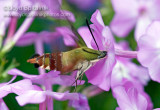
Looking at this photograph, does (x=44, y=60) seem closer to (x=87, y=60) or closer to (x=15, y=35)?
(x=87, y=60)

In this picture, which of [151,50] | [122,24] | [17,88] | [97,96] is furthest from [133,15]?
[17,88]

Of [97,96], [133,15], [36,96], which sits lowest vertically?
[97,96]

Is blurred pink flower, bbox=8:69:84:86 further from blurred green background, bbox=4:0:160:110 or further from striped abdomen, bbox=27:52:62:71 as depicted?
blurred green background, bbox=4:0:160:110

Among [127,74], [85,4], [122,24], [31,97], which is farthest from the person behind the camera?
[85,4]

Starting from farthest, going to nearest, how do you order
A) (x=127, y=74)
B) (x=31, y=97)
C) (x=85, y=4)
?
1. (x=85, y=4)
2. (x=127, y=74)
3. (x=31, y=97)

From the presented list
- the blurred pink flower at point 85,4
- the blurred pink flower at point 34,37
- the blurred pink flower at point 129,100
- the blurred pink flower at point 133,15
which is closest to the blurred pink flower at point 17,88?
the blurred pink flower at point 129,100

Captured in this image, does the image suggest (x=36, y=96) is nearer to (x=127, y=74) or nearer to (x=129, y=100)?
(x=129, y=100)

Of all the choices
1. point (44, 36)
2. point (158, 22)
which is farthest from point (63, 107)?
point (158, 22)
